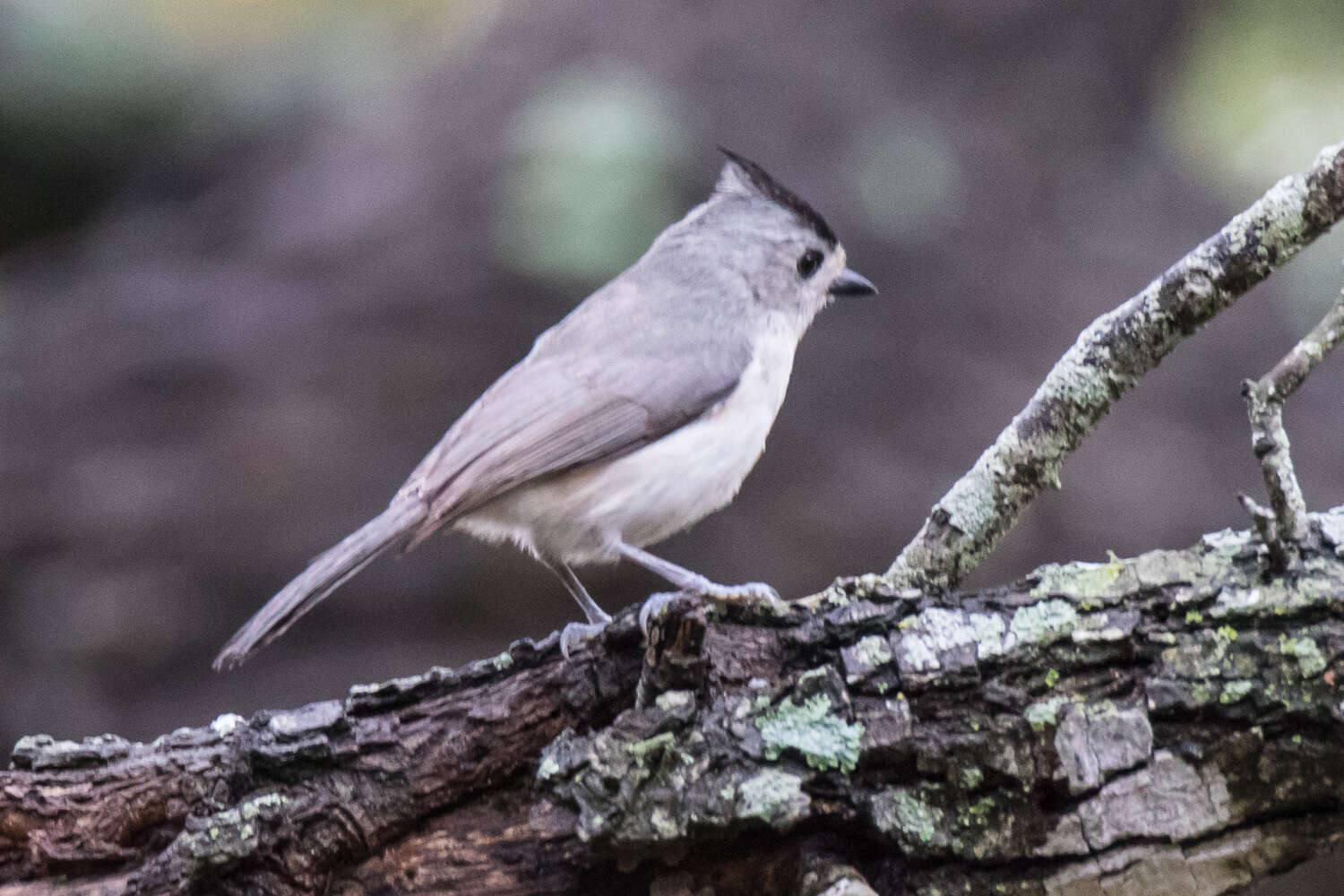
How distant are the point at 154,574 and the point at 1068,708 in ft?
13.3

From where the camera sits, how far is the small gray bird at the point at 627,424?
3.42 m

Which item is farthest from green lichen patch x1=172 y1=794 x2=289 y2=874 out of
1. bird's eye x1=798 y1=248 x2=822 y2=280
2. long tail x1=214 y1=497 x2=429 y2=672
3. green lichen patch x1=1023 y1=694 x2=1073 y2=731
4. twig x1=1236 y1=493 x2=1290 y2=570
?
bird's eye x1=798 y1=248 x2=822 y2=280

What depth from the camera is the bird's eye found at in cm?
420

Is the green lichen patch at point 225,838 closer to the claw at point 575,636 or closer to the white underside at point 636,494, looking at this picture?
the claw at point 575,636

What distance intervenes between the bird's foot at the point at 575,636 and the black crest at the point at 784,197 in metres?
1.85

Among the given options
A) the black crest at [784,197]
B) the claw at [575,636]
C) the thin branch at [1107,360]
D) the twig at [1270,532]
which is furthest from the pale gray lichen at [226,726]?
the black crest at [784,197]

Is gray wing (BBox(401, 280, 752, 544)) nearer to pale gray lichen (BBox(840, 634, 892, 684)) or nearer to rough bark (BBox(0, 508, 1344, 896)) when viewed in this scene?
rough bark (BBox(0, 508, 1344, 896))

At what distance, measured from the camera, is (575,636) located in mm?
2695

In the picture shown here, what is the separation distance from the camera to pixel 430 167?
224 inches

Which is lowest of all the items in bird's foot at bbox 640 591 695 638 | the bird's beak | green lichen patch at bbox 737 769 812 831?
green lichen patch at bbox 737 769 812 831

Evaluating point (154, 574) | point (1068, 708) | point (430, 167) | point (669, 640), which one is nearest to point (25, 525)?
point (154, 574)

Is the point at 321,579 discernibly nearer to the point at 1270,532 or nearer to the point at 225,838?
the point at 225,838

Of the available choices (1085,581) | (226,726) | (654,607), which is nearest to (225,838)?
(226,726)

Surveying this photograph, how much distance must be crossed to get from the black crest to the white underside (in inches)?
30.0
